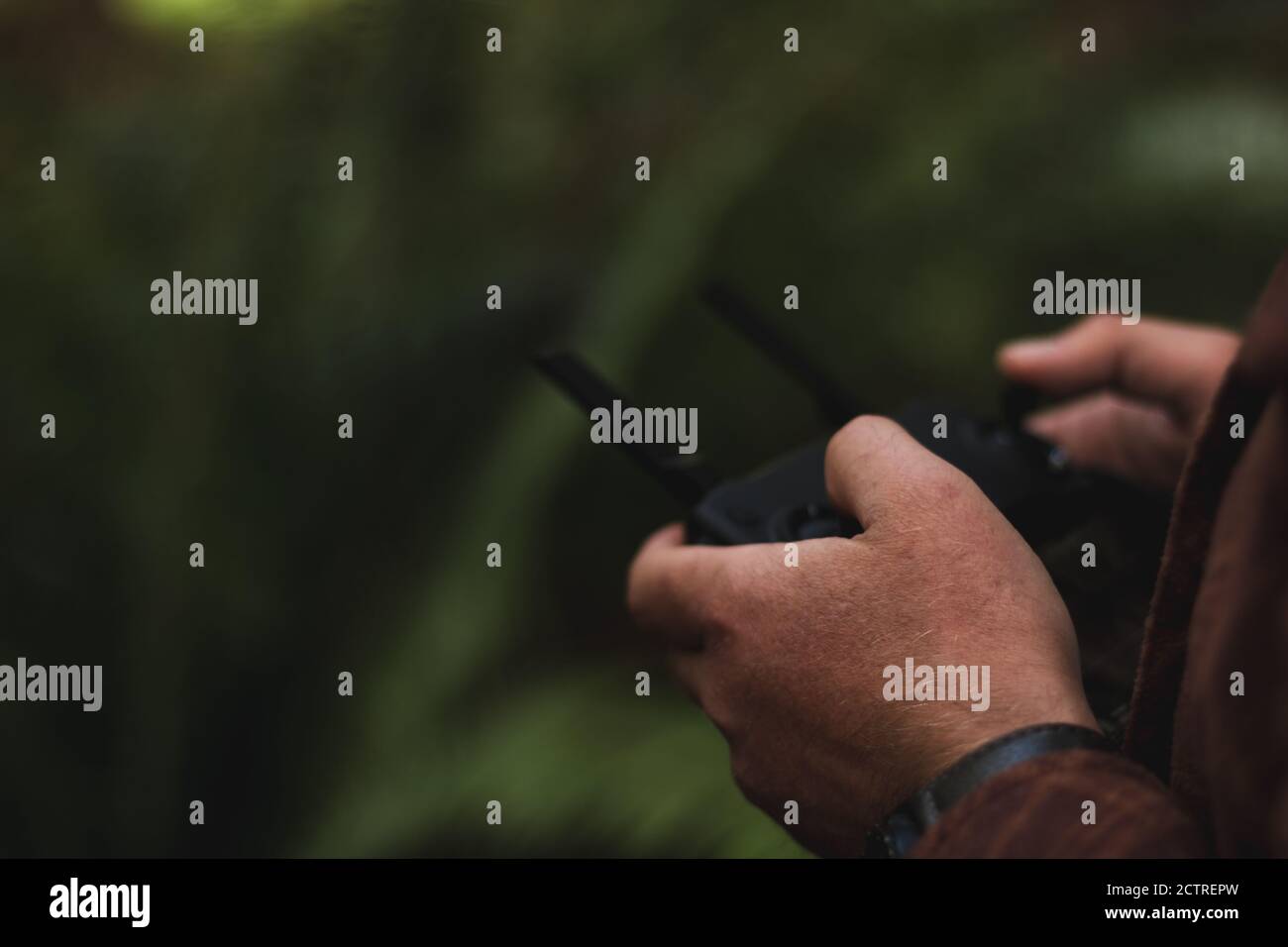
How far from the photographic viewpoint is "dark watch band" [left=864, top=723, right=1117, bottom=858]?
1.37 ft

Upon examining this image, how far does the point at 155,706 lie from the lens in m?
1.17

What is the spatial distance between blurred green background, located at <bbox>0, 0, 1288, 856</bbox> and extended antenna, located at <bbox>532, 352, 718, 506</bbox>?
527 millimetres

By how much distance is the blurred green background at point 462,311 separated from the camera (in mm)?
1174

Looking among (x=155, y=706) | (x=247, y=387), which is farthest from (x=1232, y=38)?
(x=155, y=706)

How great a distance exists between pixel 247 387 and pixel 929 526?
985mm

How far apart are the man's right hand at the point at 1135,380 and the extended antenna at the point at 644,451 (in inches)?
12.6
